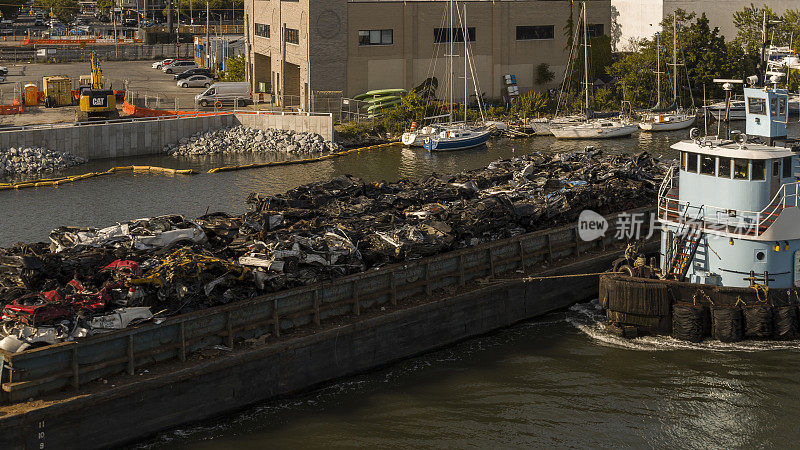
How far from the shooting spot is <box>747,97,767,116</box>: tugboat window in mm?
28188

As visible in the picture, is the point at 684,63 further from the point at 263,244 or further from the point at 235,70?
the point at 263,244

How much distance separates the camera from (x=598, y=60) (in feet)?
268

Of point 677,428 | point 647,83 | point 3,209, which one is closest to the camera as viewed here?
point 677,428

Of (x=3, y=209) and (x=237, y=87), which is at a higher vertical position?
(x=237, y=87)

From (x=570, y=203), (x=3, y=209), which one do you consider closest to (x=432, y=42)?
(x=3, y=209)

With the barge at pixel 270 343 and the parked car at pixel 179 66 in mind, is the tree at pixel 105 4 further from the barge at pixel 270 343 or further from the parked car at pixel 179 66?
the barge at pixel 270 343

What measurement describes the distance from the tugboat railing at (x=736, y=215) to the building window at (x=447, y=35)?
158 feet

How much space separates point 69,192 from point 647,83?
4978 centimetres

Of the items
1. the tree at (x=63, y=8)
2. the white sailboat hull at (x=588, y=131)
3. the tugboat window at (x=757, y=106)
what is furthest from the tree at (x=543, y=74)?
the tree at (x=63, y=8)

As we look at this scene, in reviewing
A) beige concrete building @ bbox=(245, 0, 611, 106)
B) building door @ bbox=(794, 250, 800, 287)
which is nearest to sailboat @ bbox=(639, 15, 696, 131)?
beige concrete building @ bbox=(245, 0, 611, 106)

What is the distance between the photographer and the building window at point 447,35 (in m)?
72.9

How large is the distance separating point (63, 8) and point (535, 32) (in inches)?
4093

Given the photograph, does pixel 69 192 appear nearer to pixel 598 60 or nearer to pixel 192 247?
pixel 192 247

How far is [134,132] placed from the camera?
2370 inches
